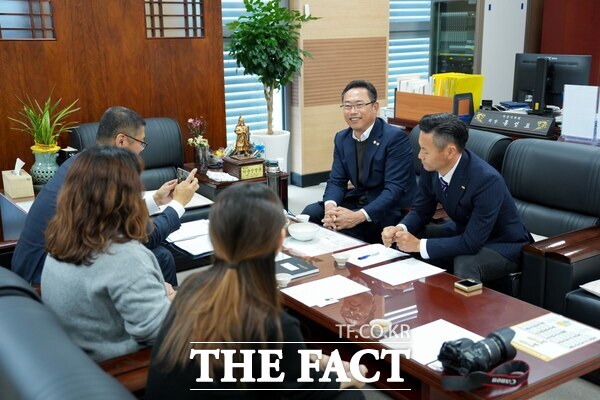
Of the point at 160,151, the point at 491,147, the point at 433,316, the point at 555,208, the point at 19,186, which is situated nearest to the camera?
the point at 433,316

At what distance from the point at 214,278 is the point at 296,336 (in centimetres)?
22

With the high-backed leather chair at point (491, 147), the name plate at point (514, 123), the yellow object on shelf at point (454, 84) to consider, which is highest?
the yellow object on shelf at point (454, 84)

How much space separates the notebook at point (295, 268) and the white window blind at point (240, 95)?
337 centimetres

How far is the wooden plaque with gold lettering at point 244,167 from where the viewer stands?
418 cm

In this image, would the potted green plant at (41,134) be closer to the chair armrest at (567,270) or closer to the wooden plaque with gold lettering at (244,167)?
the wooden plaque with gold lettering at (244,167)

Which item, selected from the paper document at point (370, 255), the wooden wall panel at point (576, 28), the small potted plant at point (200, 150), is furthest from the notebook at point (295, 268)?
the wooden wall panel at point (576, 28)

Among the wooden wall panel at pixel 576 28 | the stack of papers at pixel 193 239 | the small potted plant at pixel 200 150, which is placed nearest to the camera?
the stack of papers at pixel 193 239

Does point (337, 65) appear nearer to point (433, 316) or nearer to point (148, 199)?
point (148, 199)

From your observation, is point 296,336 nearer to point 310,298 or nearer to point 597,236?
point 310,298

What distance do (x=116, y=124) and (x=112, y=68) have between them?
1.76 meters

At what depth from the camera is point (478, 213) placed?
9.10 feet

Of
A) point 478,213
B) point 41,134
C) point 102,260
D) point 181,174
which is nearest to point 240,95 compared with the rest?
point 181,174

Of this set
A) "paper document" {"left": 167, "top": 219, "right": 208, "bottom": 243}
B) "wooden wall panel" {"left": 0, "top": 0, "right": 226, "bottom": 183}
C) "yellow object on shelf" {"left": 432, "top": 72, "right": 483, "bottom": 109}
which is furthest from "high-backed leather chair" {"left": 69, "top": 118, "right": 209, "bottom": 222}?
"yellow object on shelf" {"left": 432, "top": 72, "right": 483, "bottom": 109}

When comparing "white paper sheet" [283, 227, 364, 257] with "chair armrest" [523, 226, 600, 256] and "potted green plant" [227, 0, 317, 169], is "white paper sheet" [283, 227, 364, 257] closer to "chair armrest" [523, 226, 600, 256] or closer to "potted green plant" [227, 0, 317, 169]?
"chair armrest" [523, 226, 600, 256]
